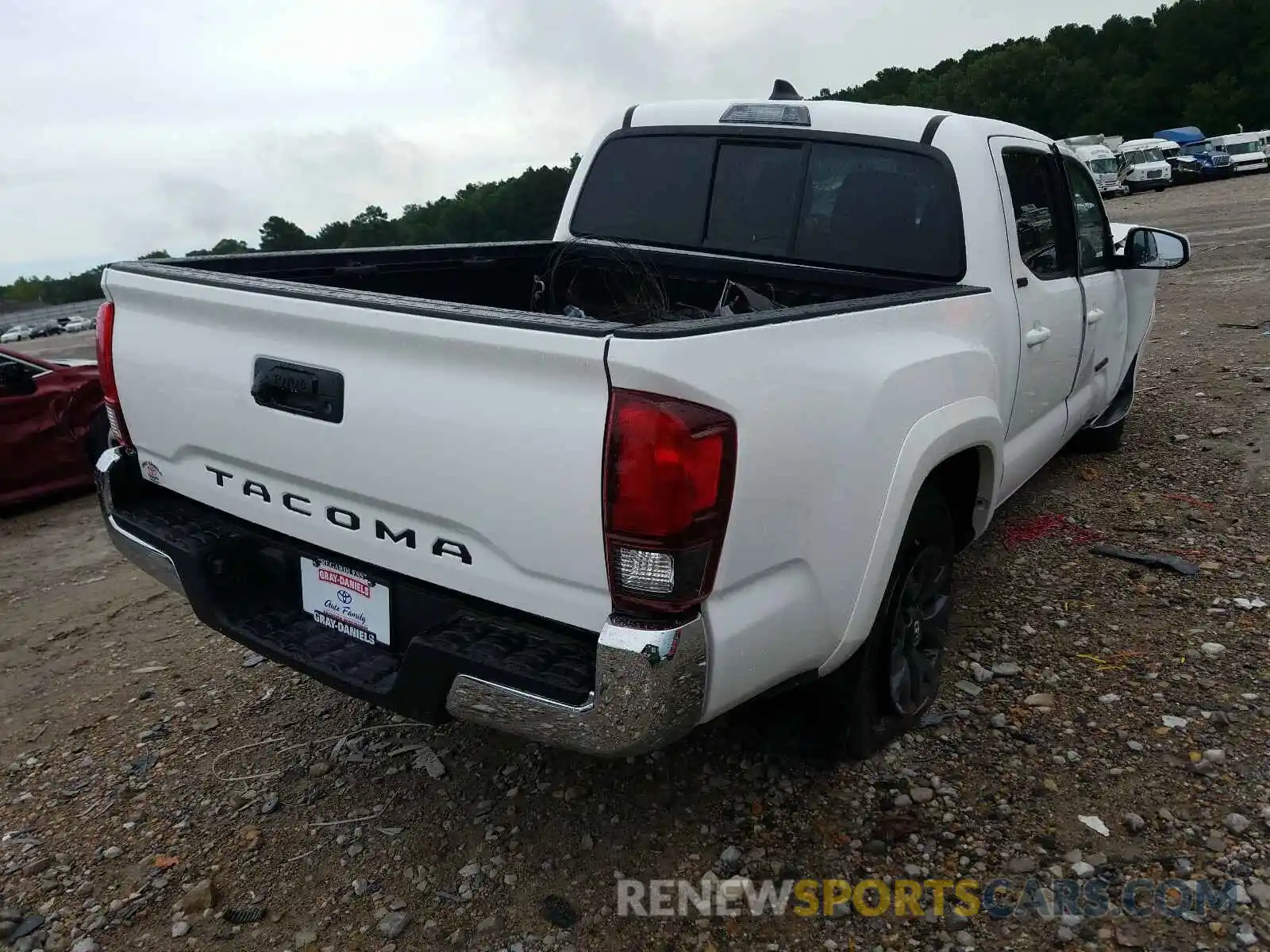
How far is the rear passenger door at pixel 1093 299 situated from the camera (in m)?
4.13

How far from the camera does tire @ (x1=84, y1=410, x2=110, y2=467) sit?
6609 mm

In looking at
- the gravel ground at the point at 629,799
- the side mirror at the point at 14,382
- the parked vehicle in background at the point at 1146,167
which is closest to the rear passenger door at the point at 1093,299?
the gravel ground at the point at 629,799

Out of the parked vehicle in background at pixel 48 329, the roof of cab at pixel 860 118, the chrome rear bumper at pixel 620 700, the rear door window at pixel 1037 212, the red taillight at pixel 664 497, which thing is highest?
the roof of cab at pixel 860 118

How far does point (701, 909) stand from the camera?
2.39 meters

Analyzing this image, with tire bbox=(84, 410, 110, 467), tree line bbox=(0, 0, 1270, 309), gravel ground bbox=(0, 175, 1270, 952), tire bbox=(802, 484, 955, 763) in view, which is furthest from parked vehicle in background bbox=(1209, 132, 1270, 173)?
tire bbox=(802, 484, 955, 763)

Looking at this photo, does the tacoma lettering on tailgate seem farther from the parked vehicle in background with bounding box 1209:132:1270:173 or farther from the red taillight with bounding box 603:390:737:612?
the parked vehicle in background with bounding box 1209:132:1270:173

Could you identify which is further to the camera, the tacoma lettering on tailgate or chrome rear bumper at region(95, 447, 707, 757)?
the tacoma lettering on tailgate

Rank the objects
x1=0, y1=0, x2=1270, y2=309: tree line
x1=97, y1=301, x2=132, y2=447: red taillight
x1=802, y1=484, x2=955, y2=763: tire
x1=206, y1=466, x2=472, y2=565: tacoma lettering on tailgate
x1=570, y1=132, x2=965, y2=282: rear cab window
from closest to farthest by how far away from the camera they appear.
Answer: x1=206, y1=466, x2=472, y2=565: tacoma lettering on tailgate, x1=802, y1=484, x2=955, y2=763: tire, x1=97, y1=301, x2=132, y2=447: red taillight, x1=570, y1=132, x2=965, y2=282: rear cab window, x1=0, y1=0, x2=1270, y2=309: tree line

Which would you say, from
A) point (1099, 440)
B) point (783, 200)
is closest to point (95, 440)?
point (783, 200)

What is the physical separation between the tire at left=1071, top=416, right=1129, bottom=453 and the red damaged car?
20.9 feet

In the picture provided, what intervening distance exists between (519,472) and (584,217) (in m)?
2.55

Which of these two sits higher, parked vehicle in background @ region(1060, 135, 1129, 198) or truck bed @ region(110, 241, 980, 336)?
parked vehicle in background @ region(1060, 135, 1129, 198)

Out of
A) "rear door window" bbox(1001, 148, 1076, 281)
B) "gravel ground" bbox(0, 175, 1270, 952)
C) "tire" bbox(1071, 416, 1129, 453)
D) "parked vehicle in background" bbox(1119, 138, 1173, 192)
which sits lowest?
"gravel ground" bbox(0, 175, 1270, 952)

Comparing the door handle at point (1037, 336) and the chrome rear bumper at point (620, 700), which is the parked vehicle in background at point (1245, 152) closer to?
the door handle at point (1037, 336)
